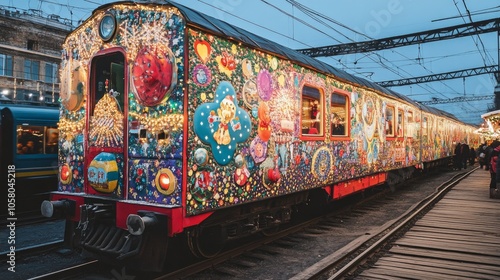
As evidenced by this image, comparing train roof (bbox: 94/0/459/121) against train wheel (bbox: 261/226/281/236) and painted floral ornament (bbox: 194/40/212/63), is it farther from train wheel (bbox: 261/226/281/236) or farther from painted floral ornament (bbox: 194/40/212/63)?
train wheel (bbox: 261/226/281/236)

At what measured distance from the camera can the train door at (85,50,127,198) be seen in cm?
457

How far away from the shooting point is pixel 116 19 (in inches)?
186

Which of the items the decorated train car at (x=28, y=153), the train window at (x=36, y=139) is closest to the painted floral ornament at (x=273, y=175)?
the decorated train car at (x=28, y=153)

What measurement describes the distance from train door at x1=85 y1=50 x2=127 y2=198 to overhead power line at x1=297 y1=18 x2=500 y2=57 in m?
19.4

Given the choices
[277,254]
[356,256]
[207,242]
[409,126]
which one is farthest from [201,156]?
[409,126]

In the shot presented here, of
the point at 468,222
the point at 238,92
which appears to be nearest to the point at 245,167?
the point at 238,92

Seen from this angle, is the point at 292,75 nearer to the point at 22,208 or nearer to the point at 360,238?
the point at 360,238

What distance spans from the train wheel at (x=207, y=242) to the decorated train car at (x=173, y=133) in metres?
0.02

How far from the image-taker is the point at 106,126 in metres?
4.85

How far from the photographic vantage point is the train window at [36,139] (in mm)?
8969

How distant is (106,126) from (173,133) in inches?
49.3

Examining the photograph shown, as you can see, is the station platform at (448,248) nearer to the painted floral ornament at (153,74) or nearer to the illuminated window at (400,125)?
the illuminated window at (400,125)

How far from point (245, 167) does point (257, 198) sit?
20.4 inches

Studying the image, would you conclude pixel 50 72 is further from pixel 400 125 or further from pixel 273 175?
pixel 273 175
